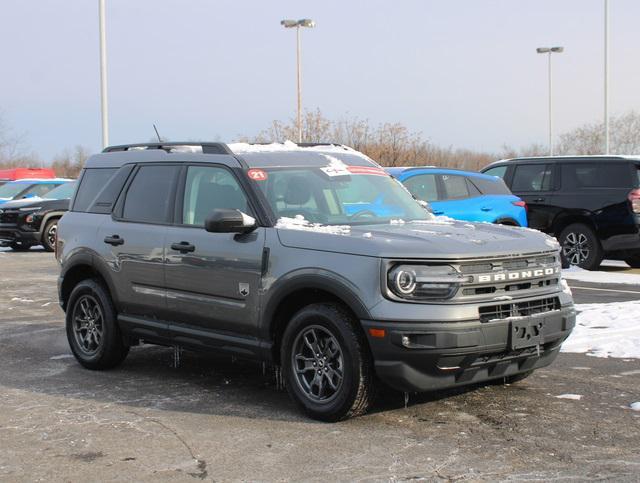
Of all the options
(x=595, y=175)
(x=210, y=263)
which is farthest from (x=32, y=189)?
(x=210, y=263)

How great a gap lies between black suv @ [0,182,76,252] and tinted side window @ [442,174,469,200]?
9.98m

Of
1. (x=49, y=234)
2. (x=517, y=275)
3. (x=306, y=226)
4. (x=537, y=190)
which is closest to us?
(x=517, y=275)

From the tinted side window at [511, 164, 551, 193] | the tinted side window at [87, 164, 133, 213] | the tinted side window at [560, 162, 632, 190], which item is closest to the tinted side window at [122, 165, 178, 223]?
the tinted side window at [87, 164, 133, 213]

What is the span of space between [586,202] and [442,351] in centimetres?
1006

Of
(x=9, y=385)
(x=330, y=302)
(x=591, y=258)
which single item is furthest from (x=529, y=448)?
(x=591, y=258)

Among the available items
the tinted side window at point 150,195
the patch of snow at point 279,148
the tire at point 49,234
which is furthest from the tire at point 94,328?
the tire at point 49,234

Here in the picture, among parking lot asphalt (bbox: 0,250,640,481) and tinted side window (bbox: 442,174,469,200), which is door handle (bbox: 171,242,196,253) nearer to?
parking lot asphalt (bbox: 0,250,640,481)

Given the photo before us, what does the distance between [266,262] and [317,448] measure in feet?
4.56

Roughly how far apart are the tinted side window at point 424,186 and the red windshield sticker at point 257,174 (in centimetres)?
685

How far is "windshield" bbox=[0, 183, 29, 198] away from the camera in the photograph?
2316cm

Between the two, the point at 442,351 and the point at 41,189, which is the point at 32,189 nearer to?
the point at 41,189

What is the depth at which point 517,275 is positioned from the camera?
18.9 ft

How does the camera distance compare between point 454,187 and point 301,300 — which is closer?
point 301,300

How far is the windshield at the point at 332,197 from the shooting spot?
6422 mm
